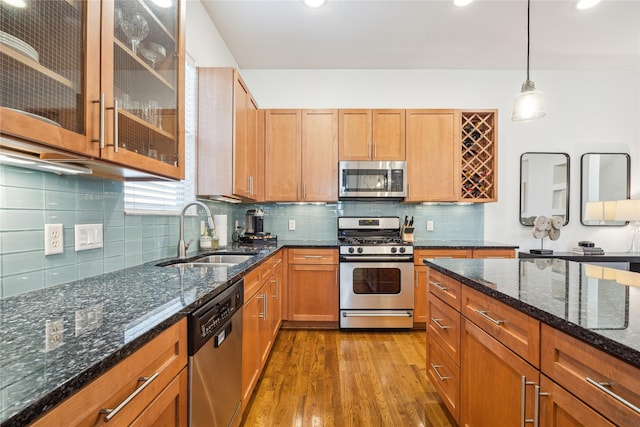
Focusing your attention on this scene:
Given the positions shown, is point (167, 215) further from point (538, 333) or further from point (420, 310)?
point (420, 310)

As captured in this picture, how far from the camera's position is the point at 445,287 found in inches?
66.5

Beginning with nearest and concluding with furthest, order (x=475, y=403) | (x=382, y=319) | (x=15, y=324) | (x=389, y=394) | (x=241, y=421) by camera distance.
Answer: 1. (x=15, y=324)
2. (x=475, y=403)
3. (x=241, y=421)
4. (x=389, y=394)
5. (x=382, y=319)

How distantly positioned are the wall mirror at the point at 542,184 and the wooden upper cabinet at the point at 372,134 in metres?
1.59

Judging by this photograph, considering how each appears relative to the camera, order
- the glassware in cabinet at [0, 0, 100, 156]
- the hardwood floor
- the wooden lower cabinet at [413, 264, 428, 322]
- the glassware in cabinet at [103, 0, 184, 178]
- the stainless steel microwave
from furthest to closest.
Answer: the stainless steel microwave
the wooden lower cabinet at [413, 264, 428, 322]
the hardwood floor
the glassware in cabinet at [103, 0, 184, 178]
the glassware in cabinet at [0, 0, 100, 156]

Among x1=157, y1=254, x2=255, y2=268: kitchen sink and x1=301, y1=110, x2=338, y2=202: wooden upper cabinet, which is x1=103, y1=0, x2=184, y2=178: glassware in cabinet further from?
x1=301, y1=110, x2=338, y2=202: wooden upper cabinet

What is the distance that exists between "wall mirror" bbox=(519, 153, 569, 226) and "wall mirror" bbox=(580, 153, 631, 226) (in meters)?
0.19

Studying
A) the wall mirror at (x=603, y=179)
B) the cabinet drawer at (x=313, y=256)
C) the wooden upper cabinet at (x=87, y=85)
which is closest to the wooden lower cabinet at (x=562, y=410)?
the wooden upper cabinet at (x=87, y=85)

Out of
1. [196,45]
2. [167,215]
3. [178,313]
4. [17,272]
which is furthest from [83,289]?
[196,45]

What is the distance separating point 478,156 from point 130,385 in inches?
142

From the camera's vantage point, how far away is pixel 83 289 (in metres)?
1.13

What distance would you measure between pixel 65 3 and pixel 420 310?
3242 millimetres

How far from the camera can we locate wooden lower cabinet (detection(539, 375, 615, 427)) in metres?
0.75

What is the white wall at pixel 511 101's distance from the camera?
11.9ft

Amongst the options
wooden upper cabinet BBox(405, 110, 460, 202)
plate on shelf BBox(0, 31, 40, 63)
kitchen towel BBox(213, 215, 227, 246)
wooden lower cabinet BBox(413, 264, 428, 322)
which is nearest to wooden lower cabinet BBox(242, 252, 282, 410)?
kitchen towel BBox(213, 215, 227, 246)
